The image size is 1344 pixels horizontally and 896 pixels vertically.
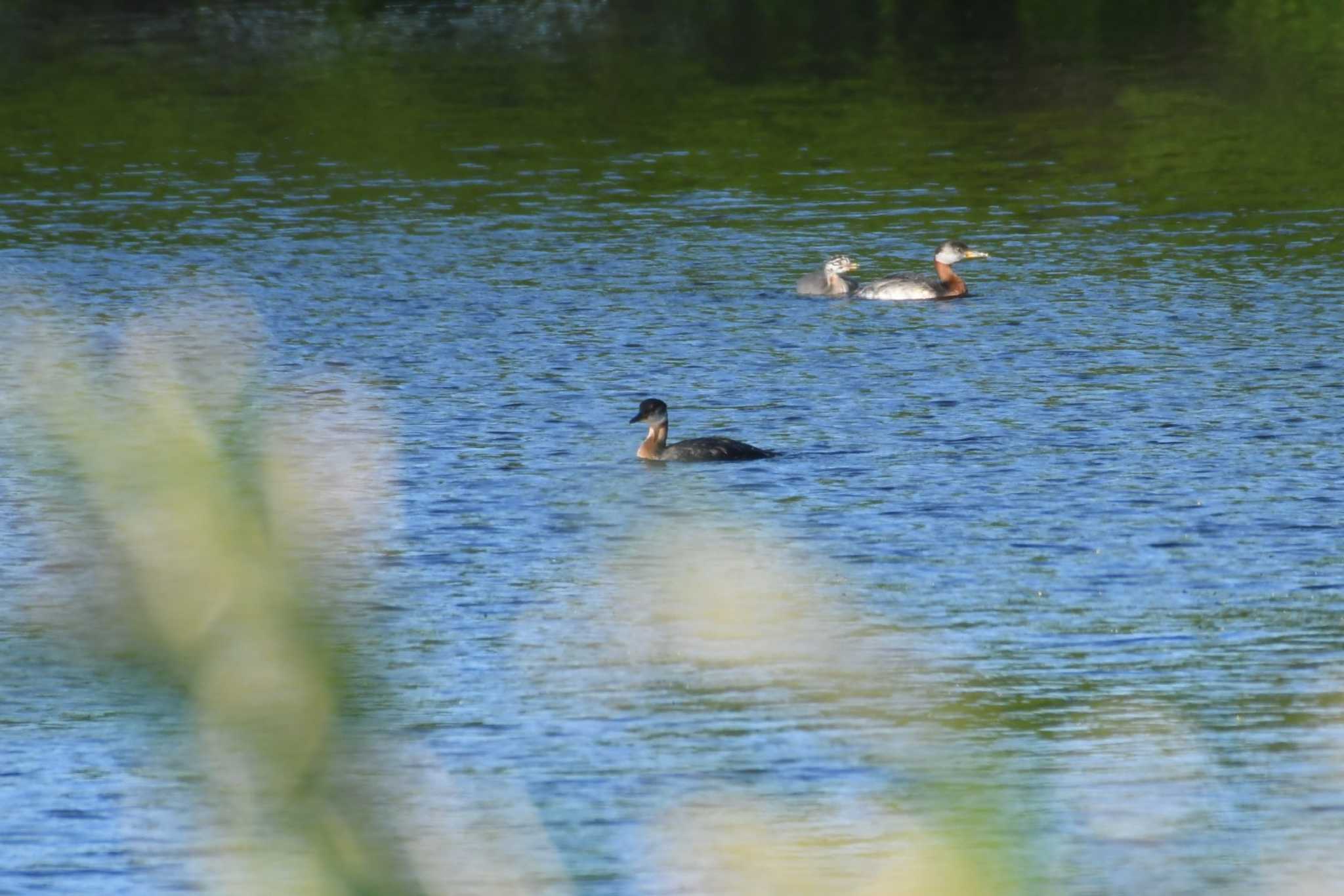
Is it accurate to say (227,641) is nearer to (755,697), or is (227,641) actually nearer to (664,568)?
(664,568)

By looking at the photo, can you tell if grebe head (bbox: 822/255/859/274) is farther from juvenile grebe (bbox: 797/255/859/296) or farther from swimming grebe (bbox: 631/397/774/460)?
swimming grebe (bbox: 631/397/774/460)

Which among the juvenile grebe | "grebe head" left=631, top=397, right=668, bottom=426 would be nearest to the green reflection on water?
the juvenile grebe

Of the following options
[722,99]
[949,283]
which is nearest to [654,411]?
[949,283]

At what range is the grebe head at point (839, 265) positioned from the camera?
24531 millimetres

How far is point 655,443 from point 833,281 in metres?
7.85

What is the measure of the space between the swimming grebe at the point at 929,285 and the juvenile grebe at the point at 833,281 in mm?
178

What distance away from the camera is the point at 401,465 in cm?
1742

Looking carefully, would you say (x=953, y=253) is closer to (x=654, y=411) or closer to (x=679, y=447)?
(x=654, y=411)

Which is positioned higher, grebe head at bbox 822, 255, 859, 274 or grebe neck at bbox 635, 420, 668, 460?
grebe neck at bbox 635, 420, 668, 460

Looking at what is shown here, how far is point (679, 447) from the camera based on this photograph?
55.7 ft

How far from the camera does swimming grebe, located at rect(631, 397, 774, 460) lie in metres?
16.8

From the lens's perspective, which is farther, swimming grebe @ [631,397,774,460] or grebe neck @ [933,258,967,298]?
grebe neck @ [933,258,967,298]

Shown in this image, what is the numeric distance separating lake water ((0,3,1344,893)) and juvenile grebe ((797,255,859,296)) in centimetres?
19

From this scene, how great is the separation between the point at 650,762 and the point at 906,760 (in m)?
7.42
